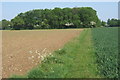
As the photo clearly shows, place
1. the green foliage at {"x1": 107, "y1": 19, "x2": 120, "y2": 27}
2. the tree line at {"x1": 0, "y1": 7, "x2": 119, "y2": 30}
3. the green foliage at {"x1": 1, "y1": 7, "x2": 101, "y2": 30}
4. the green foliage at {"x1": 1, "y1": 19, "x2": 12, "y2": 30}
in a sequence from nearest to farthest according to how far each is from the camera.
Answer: the green foliage at {"x1": 1, "y1": 7, "x2": 101, "y2": 30}, the tree line at {"x1": 0, "y1": 7, "x2": 119, "y2": 30}, the green foliage at {"x1": 1, "y1": 19, "x2": 12, "y2": 30}, the green foliage at {"x1": 107, "y1": 19, "x2": 120, "y2": 27}

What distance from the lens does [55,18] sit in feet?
354

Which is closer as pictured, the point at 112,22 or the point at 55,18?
the point at 55,18

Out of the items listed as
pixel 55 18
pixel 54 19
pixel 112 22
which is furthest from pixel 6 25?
pixel 112 22

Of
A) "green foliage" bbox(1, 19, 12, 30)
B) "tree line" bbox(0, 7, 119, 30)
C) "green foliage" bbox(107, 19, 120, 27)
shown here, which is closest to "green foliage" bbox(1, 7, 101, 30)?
"tree line" bbox(0, 7, 119, 30)

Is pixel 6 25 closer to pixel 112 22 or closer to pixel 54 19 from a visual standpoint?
pixel 54 19

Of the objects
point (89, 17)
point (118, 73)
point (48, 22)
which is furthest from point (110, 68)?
point (89, 17)

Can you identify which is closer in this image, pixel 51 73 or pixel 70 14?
pixel 51 73

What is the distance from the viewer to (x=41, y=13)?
11500 cm

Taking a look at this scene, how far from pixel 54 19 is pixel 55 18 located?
1027 mm

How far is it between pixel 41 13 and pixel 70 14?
13.1 metres

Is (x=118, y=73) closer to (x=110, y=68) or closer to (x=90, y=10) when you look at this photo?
(x=110, y=68)

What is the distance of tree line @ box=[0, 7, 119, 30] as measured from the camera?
10500cm

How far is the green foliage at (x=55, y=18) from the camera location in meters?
105

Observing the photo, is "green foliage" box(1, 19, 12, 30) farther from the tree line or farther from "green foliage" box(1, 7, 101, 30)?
"green foliage" box(1, 7, 101, 30)
